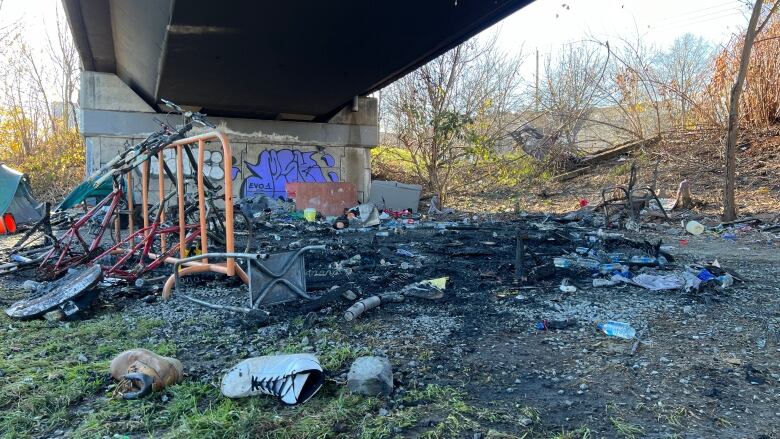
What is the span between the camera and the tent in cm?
1175

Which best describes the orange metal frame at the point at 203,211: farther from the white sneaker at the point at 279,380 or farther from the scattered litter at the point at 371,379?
the scattered litter at the point at 371,379

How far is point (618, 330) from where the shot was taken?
152 inches

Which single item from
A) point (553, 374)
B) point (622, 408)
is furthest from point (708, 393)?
point (553, 374)

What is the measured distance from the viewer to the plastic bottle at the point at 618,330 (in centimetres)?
382

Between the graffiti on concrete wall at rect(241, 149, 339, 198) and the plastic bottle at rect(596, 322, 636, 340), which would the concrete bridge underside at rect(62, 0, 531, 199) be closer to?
the graffiti on concrete wall at rect(241, 149, 339, 198)

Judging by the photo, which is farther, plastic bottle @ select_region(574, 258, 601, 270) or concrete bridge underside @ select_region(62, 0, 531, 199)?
concrete bridge underside @ select_region(62, 0, 531, 199)

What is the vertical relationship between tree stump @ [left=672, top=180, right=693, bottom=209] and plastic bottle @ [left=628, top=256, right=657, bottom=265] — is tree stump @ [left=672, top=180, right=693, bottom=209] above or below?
above

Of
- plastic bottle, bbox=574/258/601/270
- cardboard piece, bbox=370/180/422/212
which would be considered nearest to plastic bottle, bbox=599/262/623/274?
plastic bottle, bbox=574/258/601/270

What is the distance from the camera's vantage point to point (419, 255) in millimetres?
7234

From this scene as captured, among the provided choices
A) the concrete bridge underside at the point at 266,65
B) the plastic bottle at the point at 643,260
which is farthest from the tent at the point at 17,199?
the plastic bottle at the point at 643,260

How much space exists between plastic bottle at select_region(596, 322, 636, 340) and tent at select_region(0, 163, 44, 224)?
12216mm

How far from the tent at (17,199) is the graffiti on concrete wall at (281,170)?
16.4ft

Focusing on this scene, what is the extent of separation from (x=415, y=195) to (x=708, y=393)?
1197 cm

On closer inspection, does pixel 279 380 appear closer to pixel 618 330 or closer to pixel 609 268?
pixel 618 330
